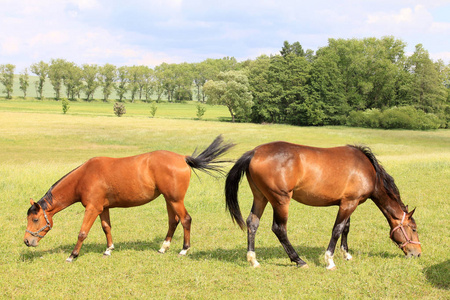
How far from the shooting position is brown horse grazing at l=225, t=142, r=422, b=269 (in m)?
6.68

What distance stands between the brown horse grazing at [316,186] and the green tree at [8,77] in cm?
12789

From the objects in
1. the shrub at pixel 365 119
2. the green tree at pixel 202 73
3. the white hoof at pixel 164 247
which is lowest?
the white hoof at pixel 164 247

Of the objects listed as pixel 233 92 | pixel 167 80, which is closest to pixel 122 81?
pixel 167 80

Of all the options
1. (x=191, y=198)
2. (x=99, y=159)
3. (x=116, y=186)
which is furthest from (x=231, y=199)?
(x=191, y=198)

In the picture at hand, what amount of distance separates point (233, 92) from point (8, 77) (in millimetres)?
84020

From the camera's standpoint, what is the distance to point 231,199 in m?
7.29

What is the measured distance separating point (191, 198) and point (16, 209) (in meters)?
5.75

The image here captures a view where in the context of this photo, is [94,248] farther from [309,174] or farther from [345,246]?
[345,246]

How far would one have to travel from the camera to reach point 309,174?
268 inches

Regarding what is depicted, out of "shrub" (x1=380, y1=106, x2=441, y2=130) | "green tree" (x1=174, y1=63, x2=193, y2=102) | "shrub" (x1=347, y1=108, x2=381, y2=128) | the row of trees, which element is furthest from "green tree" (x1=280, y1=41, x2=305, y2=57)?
"green tree" (x1=174, y1=63, x2=193, y2=102)

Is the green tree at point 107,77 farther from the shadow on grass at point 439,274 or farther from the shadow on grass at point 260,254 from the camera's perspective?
the shadow on grass at point 439,274

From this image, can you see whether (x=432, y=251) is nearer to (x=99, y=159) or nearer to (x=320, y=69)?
(x=99, y=159)

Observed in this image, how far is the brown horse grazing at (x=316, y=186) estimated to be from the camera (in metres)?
6.68

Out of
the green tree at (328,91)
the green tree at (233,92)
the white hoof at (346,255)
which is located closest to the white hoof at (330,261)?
the white hoof at (346,255)
